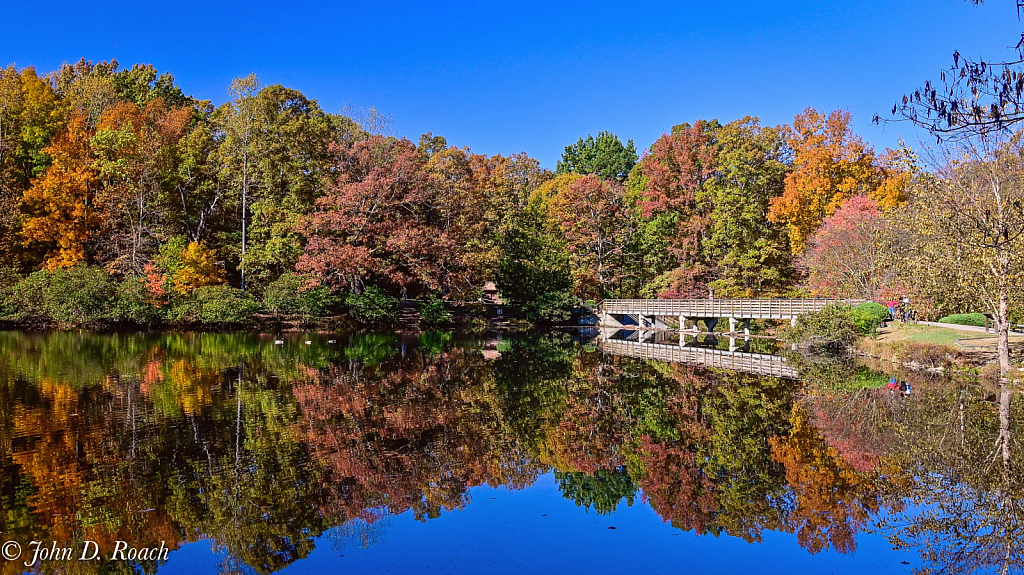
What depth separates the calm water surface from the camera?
7.23m

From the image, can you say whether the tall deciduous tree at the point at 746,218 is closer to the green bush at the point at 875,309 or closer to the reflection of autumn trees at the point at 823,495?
the green bush at the point at 875,309

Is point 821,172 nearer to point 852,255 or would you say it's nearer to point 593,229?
point 852,255

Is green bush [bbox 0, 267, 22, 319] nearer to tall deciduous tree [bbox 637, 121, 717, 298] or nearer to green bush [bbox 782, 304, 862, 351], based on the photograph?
tall deciduous tree [bbox 637, 121, 717, 298]

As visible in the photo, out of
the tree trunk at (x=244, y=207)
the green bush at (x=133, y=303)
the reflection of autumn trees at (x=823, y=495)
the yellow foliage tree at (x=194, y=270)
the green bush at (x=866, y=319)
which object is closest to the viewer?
the reflection of autumn trees at (x=823, y=495)

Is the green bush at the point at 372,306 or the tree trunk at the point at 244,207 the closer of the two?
the tree trunk at the point at 244,207

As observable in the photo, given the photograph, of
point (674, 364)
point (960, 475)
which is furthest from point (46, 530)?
point (674, 364)

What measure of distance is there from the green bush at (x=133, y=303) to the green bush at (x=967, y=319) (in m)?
40.8

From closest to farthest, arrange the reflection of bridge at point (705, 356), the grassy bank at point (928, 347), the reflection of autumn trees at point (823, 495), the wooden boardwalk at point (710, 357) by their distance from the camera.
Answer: the reflection of autumn trees at point (823, 495)
the grassy bank at point (928, 347)
the wooden boardwalk at point (710, 357)
the reflection of bridge at point (705, 356)

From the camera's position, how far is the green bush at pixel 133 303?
3588 centimetres

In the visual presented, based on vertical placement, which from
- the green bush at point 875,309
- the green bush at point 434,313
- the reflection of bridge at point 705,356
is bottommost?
the reflection of bridge at point 705,356

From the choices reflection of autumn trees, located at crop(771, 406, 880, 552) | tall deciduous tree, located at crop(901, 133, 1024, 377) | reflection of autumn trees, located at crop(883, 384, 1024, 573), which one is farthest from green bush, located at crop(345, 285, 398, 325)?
reflection of autumn trees, located at crop(771, 406, 880, 552)

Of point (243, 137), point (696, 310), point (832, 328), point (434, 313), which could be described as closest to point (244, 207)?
point (243, 137)

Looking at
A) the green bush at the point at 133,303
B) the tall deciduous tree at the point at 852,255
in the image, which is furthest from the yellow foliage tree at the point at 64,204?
the tall deciduous tree at the point at 852,255

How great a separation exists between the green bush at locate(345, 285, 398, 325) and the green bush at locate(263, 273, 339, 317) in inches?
80.4
